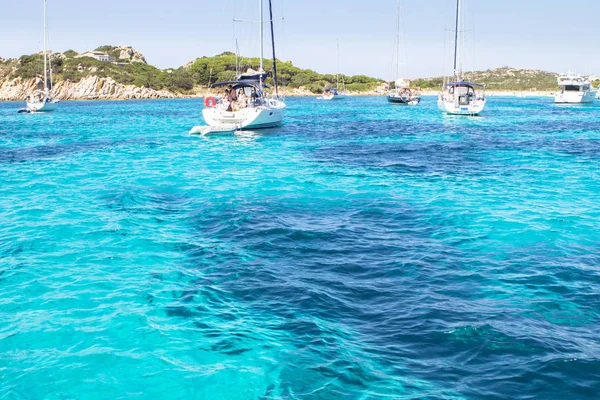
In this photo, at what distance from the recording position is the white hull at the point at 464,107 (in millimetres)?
53469

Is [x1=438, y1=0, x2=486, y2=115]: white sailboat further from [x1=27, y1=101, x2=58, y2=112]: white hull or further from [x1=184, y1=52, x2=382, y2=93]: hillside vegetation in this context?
[x1=184, y1=52, x2=382, y2=93]: hillside vegetation

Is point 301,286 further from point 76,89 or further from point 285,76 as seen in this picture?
point 285,76

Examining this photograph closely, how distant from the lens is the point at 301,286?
952 centimetres

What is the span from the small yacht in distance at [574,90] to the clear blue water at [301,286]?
75.9 m

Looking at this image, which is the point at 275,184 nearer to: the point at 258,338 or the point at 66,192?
the point at 66,192

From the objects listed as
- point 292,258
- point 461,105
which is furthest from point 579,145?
point 292,258

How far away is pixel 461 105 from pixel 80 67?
114m

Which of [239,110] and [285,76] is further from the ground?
[285,76]

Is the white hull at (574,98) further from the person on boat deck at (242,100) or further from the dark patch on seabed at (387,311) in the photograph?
the dark patch on seabed at (387,311)

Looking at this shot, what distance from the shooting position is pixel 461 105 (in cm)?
5459

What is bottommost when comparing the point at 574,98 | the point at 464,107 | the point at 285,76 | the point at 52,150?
the point at 52,150

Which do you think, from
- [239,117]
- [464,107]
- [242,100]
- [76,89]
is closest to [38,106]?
[242,100]

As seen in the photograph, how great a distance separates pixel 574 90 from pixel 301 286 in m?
93.6

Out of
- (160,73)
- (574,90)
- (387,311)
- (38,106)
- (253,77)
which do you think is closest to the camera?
(387,311)
